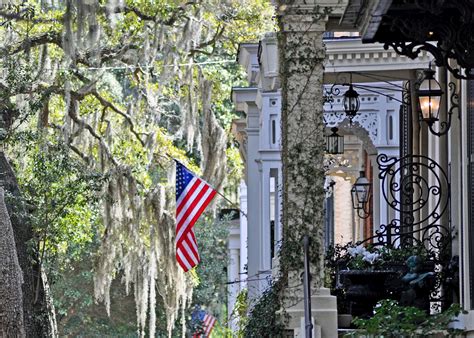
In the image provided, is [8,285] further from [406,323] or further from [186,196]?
[186,196]

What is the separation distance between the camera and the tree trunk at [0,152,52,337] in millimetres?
20719

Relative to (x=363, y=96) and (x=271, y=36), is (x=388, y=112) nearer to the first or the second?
(x=363, y=96)

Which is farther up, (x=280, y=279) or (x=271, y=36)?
(x=271, y=36)

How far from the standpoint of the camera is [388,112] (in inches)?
756

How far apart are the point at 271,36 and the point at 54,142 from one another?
18.1ft

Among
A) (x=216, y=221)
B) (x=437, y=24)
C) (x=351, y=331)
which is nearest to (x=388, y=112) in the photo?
(x=351, y=331)

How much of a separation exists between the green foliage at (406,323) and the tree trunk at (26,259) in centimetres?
1046

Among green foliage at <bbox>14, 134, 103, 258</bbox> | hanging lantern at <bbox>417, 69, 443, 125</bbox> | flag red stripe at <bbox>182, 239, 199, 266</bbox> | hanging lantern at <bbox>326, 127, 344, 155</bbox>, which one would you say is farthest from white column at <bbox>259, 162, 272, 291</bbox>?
hanging lantern at <bbox>417, 69, 443, 125</bbox>

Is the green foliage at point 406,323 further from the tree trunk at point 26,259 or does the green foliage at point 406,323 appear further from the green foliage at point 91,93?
the tree trunk at point 26,259

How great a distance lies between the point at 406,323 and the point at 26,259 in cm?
1119

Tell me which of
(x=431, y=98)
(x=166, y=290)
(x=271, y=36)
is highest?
(x=271, y=36)

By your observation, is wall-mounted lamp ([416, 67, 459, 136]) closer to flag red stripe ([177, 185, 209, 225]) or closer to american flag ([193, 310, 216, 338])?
flag red stripe ([177, 185, 209, 225])

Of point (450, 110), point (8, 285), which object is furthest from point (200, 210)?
point (450, 110)

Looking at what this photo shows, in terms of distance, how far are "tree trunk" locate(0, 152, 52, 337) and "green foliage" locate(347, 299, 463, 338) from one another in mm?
10458
